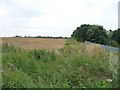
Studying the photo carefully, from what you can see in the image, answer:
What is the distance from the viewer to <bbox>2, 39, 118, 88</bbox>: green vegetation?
6726 mm

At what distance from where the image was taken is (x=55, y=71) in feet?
26.6

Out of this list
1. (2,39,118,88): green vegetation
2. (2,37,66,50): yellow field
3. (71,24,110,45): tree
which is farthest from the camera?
(71,24,110,45): tree

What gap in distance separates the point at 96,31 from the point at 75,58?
18796 mm

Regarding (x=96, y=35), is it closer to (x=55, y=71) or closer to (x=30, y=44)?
(x=30, y=44)

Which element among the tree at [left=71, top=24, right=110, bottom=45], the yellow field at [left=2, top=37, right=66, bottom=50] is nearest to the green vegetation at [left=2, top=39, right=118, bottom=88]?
the yellow field at [left=2, top=37, right=66, bottom=50]

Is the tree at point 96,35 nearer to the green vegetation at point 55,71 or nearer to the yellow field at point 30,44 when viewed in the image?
the yellow field at point 30,44

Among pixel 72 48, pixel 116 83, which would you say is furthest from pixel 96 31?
pixel 116 83

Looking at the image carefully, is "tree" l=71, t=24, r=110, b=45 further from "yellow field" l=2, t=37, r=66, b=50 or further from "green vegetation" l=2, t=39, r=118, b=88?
"green vegetation" l=2, t=39, r=118, b=88

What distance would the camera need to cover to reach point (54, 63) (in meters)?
8.89

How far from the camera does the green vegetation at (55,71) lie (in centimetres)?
673

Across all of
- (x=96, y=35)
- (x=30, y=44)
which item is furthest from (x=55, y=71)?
(x=96, y=35)

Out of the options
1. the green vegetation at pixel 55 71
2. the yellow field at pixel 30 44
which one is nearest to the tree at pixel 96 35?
the yellow field at pixel 30 44

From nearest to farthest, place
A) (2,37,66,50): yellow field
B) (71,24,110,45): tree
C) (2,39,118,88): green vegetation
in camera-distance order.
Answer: (2,39,118,88): green vegetation < (2,37,66,50): yellow field < (71,24,110,45): tree

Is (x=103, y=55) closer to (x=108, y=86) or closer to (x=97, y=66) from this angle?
(x=97, y=66)
